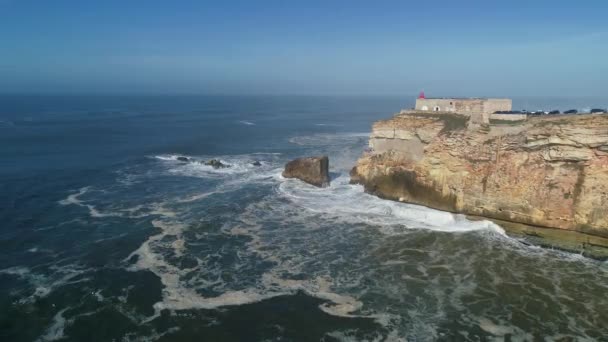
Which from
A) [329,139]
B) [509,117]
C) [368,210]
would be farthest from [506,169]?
[329,139]

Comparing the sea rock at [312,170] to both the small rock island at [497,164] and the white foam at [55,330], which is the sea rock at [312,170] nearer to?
the small rock island at [497,164]

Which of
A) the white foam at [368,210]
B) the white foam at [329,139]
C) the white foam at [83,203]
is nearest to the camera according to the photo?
the white foam at [368,210]

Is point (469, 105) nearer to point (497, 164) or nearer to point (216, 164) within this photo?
point (497, 164)

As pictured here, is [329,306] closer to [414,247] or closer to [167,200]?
[414,247]

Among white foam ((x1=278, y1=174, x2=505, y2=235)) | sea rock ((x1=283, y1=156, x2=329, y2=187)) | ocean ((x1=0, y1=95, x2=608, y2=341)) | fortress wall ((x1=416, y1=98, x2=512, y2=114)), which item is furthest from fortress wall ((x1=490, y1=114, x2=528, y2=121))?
sea rock ((x1=283, y1=156, x2=329, y2=187))

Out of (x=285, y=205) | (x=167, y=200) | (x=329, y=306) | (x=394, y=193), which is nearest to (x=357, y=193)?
(x=394, y=193)

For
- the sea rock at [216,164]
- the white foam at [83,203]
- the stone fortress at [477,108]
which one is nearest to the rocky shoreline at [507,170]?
the stone fortress at [477,108]

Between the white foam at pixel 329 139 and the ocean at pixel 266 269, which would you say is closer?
the ocean at pixel 266 269
